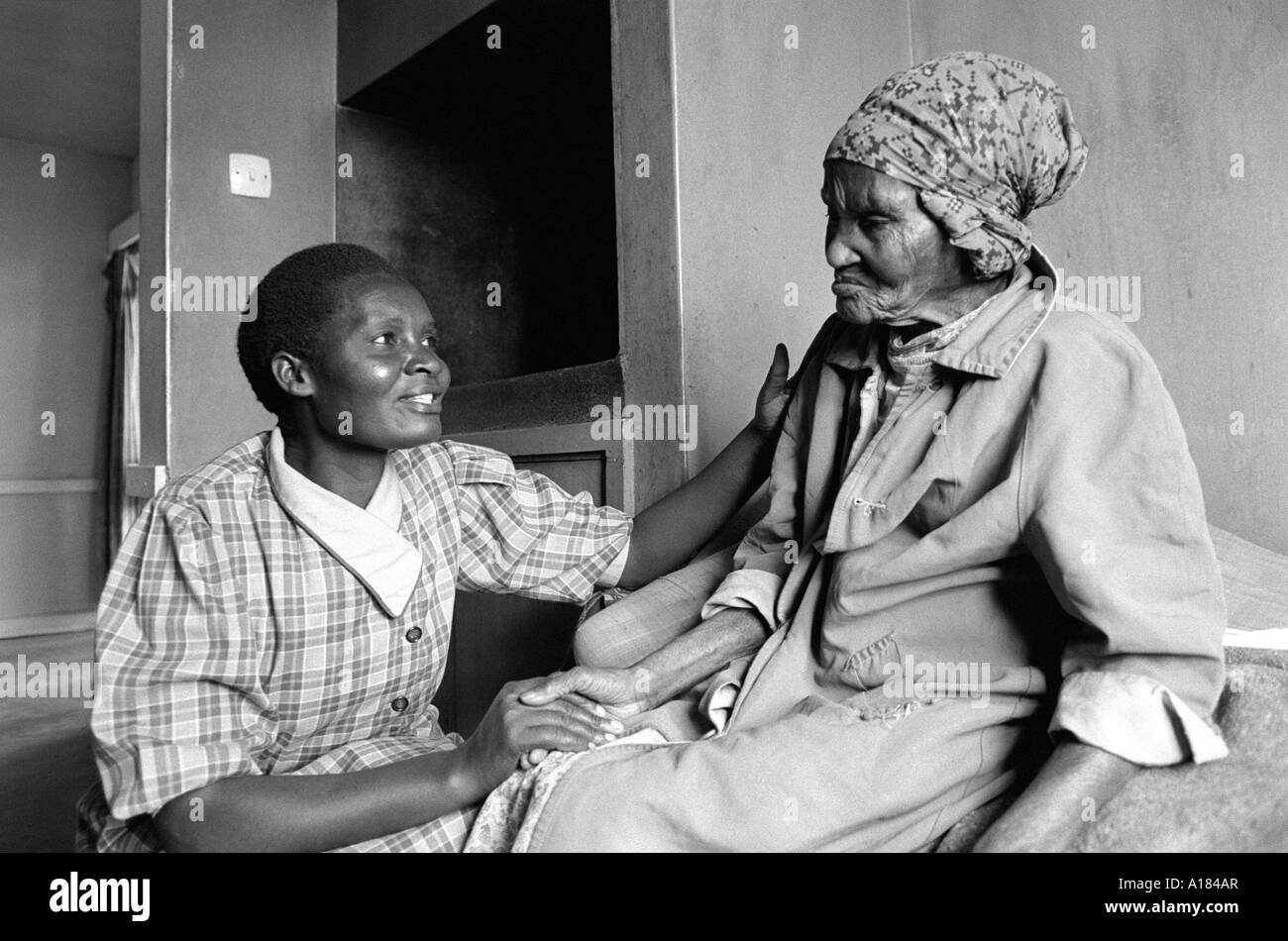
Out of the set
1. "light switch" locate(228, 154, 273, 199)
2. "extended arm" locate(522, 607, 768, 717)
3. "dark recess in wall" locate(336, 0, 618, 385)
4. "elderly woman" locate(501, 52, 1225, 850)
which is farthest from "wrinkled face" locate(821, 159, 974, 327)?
"light switch" locate(228, 154, 273, 199)

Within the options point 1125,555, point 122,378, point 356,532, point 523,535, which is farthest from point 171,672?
point 122,378

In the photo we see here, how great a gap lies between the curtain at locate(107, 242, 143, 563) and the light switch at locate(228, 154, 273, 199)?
3.10 metres

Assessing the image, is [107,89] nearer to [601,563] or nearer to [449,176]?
[449,176]

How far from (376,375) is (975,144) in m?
0.76

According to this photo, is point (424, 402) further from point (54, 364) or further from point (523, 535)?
point (54, 364)

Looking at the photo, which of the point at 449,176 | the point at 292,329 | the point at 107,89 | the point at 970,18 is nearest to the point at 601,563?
the point at 292,329

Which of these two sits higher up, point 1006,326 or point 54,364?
point 54,364

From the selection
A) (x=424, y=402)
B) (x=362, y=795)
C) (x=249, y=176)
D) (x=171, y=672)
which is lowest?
(x=362, y=795)

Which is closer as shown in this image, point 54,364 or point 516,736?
point 516,736

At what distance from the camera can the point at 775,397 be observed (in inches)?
58.4

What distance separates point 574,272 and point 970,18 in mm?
1559

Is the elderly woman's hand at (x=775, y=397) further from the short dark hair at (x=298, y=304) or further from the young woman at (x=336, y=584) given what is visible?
the short dark hair at (x=298, y=304)

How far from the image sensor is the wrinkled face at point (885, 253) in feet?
3.58
